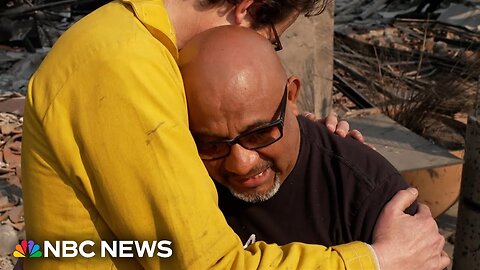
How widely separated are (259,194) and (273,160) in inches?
5.4

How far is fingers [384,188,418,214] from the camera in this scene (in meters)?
2.07

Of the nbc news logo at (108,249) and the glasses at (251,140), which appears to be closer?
the nbc news logo at (108,249)

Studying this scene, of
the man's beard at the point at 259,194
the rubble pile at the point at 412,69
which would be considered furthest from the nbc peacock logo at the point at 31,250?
the rubble pile at the point at 412,69

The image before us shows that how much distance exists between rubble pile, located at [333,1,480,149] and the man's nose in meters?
3.83

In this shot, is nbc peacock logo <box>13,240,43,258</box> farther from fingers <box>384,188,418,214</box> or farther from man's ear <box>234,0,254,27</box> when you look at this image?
fingers <box>384,188,418,214</box>

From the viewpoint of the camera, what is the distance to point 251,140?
6.35 ft

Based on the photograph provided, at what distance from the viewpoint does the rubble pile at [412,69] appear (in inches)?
278

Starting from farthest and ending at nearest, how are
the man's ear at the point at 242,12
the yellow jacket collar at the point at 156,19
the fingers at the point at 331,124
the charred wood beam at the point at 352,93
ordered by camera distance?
the charred wood beam at the point at 352,93
the fingers at the point at 331,124
the man's ear at the point at 242,12
the yellow jacket collar at the point at 156,19

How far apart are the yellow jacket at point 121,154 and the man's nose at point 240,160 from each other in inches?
12.8

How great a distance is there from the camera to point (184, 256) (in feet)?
4.99

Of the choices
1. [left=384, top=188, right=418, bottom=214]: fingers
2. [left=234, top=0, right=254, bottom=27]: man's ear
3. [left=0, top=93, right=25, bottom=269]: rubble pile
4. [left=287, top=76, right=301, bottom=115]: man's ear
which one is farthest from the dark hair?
[left=0, top=93, right=25, bottom=269]: rubble pile

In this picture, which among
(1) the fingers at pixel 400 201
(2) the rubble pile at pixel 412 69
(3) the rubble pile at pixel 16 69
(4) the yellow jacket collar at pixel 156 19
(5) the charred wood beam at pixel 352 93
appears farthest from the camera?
(5) the charred wood beam at pixel 352 93

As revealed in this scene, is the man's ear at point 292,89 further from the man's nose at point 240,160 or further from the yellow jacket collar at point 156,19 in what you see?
the yellow jacket collar at point 156,19

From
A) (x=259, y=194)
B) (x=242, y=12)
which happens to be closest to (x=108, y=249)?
(x=259, y=194)
